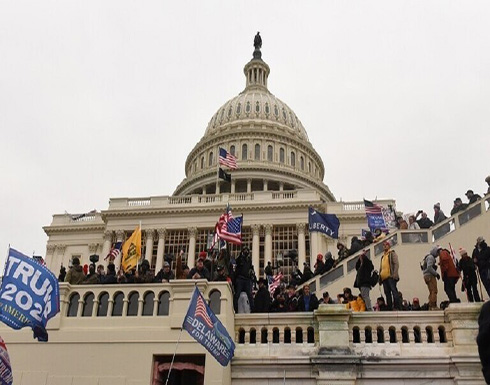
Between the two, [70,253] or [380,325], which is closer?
[380,325]

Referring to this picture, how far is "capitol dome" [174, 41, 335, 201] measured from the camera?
7904cm

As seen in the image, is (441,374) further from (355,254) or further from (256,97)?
(256,97)

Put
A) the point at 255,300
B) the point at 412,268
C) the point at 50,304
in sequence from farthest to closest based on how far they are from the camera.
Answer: the point at 412,268 < the point at 255,300 < the point at 50,304

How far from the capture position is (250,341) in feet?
46.2

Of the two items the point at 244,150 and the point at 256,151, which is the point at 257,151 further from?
the point at 244,150

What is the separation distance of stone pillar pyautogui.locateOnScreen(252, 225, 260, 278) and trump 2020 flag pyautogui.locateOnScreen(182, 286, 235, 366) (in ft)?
138

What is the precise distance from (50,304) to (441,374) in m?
8.22

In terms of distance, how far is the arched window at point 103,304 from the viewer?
14.1 meters

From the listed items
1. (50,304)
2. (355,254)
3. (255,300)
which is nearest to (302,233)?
(355,254)

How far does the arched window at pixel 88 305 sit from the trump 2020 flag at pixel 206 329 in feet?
11.5

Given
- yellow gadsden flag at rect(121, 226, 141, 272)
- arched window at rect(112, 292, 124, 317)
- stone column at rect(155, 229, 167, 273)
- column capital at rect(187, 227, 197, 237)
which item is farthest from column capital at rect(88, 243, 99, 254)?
arched window at rect(112, 292, 124, 317)

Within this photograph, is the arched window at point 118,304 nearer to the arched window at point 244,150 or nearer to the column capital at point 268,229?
the column capital at point 268,229

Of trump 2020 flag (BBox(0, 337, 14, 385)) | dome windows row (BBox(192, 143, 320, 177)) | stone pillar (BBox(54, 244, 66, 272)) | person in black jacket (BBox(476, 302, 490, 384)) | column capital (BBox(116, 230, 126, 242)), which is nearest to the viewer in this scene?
person in black jacket (BBox(476, 302, 490, 384))

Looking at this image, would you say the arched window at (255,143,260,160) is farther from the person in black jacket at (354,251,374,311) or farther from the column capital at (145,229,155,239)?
the person in black jacket at (354,251,374,311)
